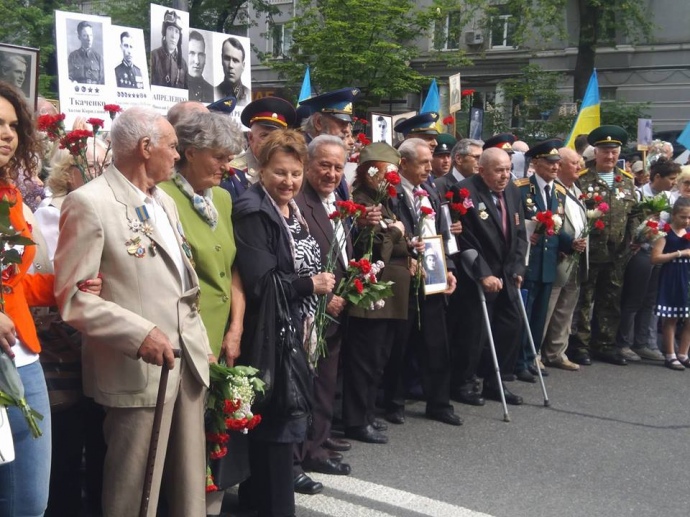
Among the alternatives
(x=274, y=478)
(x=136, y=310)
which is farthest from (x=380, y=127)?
(x=136, y=310)

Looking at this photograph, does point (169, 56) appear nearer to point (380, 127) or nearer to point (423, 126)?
point (423, 126)

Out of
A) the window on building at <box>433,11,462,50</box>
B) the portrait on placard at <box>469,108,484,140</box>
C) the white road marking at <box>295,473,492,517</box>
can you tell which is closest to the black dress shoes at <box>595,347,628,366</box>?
the white road marking at <box>295,473,492,517</box>

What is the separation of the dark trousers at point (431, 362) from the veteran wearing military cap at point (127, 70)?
328 cm

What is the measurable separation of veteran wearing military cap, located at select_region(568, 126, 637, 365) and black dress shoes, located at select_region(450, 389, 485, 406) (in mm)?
2054

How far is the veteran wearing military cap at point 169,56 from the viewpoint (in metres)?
8.23

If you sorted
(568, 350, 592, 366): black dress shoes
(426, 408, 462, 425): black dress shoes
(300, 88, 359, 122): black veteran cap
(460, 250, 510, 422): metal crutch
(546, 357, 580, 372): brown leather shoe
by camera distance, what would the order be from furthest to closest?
(568, 350, 592, 366): black dress shoes, (546, 357, 580, 372): brown leather shoe, (460, 250, 510, 422): metal crutch, (426, 408, 462, 425): black dress shoes, (300, 88, 359, 122): black veteran cap

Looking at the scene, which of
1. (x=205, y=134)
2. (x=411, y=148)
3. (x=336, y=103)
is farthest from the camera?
(x=411, y=148)

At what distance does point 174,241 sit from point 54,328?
29.7 inches

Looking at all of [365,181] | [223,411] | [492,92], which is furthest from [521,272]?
[492,92]

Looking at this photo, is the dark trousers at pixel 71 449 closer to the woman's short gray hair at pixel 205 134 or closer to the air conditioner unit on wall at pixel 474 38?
the woman's short gray hair at pixel 205 134

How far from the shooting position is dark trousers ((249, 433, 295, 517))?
4344 mm

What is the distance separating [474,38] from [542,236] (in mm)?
27467

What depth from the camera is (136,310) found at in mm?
3426

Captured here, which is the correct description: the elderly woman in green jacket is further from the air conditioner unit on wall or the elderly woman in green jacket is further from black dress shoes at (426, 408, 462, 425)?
the air conditioner unit on wall
